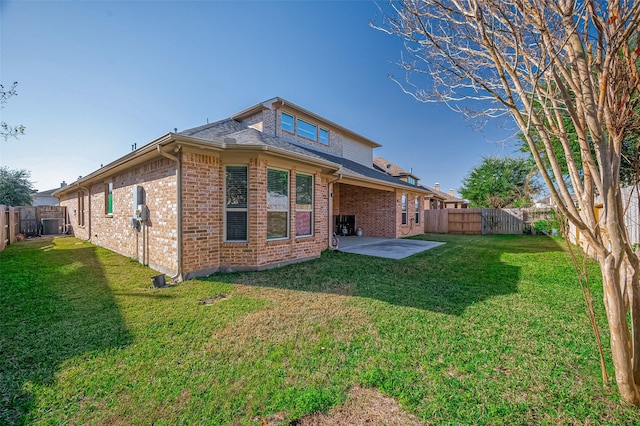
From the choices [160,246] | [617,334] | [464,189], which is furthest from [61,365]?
[464,189]

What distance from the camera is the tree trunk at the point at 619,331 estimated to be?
197 cm

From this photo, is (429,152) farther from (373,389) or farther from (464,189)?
(464,189)

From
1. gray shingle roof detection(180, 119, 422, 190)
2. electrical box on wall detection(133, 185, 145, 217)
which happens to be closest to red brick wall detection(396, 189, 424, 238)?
gray shingle roof detection(180, 119, 422, 190)

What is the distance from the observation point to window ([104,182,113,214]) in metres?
9.98

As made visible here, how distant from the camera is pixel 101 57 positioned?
6.82 metres

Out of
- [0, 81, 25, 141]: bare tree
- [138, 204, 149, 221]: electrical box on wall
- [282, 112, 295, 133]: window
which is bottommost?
[138, 204, 149, 221]: electrical box on wall

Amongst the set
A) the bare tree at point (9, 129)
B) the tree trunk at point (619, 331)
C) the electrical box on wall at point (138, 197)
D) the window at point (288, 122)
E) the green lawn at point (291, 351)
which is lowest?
the green lawn at point (291, 351)

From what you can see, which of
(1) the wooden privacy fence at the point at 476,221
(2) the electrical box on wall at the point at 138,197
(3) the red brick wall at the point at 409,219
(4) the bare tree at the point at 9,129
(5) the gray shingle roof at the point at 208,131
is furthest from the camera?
(1) the wooden privacy fence at the point at 476,221

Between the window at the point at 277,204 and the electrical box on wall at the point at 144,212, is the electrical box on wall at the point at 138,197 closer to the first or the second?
the electrical box on wall at the point at 144,212

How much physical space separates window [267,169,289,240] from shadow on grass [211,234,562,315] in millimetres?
1033

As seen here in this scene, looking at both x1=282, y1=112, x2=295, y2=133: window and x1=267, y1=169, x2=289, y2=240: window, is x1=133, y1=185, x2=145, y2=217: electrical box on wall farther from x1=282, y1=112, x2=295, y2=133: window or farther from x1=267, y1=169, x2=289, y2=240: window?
x1=282, y1=112, x2=295, y2=133: window

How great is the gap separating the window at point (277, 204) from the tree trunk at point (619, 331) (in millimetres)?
5963

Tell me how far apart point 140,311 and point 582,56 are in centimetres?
605

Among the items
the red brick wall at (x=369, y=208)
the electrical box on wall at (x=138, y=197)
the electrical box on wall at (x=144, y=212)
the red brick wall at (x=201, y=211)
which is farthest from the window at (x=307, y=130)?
the electrical box on wall at (x=144, y=212)
